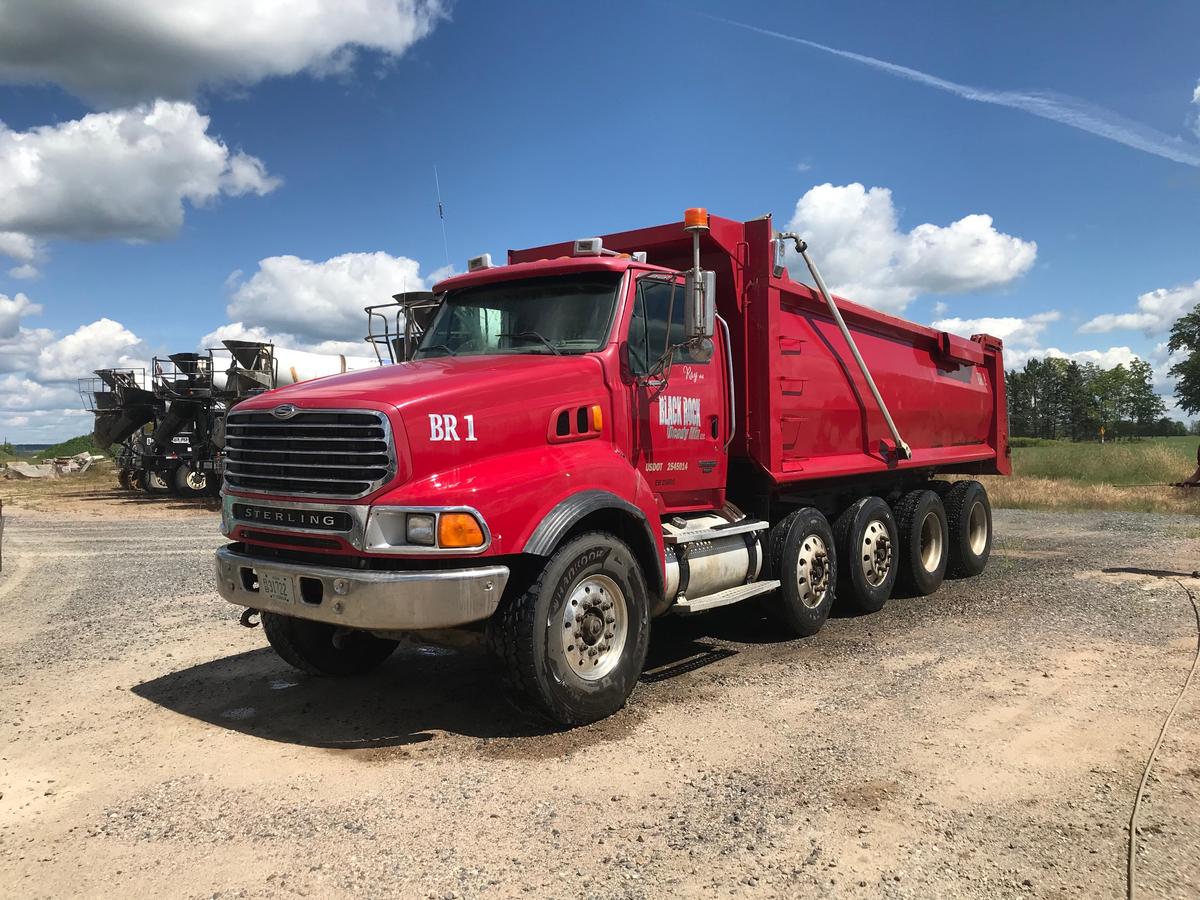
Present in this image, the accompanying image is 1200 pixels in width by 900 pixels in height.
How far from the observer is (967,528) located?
10.4 m

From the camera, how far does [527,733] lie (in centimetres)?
500

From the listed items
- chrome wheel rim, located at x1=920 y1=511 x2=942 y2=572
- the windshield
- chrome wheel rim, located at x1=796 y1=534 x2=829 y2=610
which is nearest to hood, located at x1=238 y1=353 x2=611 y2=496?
the windshield

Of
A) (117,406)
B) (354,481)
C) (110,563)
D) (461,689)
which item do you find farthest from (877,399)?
(117,406)

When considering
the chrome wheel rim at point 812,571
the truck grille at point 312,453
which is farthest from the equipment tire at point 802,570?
the truck grille at point 312,453

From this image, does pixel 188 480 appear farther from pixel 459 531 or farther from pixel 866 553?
A: pixel 459 531

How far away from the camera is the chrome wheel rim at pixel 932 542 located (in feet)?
31.3

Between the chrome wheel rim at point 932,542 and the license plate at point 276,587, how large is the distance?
7.05 m

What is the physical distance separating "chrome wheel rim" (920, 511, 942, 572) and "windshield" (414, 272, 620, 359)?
547 cm

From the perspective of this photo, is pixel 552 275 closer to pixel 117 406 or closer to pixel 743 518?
pixel 743 518

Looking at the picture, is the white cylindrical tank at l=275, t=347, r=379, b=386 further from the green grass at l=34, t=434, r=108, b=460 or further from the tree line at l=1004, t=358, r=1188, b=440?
the tree line at l=1004, t=358, r=1188, b=440

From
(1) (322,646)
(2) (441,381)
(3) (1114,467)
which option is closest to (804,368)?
(2) (441,381)

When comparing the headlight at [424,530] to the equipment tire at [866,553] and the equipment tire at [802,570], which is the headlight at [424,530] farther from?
the equipment tire at [866,553]

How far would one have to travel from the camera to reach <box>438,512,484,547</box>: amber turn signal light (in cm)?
440

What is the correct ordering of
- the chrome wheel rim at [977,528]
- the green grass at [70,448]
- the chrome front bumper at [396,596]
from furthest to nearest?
the green grass at [70,448] → the chrome wheel rim at [977,528] → the chrome front bumper at [396,596]
